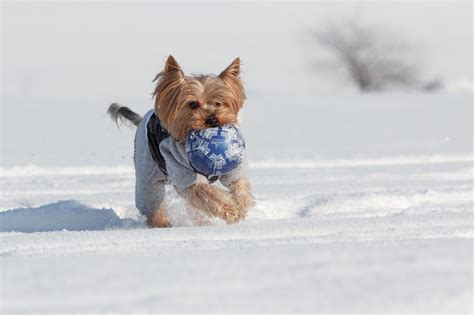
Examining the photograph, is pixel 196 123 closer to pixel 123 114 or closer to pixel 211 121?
pixel 211 121

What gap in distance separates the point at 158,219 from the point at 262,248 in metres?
2.06

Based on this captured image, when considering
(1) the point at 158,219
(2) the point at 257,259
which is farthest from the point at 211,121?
(2) the point at 257,259

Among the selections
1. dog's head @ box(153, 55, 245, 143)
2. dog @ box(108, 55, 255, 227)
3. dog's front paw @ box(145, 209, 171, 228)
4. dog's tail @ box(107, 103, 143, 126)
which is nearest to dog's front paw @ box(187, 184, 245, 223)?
dog @ box(108, 55, 255, 227)

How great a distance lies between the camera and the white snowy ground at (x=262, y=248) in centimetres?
256

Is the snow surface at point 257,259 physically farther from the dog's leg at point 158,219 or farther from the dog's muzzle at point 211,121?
the dog's muzzle at point 211,121

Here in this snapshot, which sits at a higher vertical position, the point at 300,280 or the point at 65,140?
the point at 300,280

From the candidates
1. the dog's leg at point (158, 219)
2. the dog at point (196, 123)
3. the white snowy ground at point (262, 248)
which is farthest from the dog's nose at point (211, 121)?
the dog's leg at point (158, 219)

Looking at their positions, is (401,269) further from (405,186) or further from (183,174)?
(405,186)

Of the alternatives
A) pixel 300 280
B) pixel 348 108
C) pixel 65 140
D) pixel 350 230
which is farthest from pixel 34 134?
pixel 300 280

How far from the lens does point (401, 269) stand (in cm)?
273

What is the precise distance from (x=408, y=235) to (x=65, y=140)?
27.6 feet

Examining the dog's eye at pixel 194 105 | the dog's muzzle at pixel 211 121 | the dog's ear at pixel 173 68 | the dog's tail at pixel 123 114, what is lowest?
the dog's tail at pixel 123 114

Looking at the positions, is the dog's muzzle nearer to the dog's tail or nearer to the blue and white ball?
the blue and white ball

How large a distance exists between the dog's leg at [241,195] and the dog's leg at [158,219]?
1.66 feet
